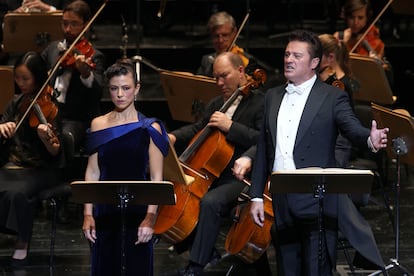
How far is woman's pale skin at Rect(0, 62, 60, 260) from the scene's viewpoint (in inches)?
276

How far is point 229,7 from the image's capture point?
9.96 meters

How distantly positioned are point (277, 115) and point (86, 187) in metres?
1.03

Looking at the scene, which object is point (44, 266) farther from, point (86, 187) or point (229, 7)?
point (229, 7)

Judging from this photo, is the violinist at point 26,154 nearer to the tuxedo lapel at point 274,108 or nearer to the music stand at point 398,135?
the tuxedo lapel at point 274,108

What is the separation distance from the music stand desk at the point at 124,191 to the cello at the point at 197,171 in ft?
4.28

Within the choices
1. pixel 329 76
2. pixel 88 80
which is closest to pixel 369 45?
pixel 329 76

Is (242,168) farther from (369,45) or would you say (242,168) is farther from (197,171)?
(369,45)

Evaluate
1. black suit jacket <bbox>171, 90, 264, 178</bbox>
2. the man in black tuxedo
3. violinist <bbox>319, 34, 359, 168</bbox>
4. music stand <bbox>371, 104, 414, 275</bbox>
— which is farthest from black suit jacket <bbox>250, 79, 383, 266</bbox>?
violinist <bbox>319, 34, 359, 168</bbox>

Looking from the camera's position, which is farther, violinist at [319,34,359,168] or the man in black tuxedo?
violinist at [319,34,359,168]

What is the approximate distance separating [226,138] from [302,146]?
130 centimetres

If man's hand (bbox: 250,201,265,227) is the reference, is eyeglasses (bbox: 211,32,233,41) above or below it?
above

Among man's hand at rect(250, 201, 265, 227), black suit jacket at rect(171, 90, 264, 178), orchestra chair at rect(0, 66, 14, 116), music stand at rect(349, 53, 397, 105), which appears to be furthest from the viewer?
music stand at rect(349, 53, 397, 105)

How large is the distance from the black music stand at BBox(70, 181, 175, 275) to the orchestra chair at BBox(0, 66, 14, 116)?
2.22 meters

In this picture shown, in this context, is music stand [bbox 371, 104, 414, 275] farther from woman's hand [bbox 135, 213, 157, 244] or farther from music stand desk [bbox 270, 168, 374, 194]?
woman's hand [bbox 135, 213, 157, 244]
